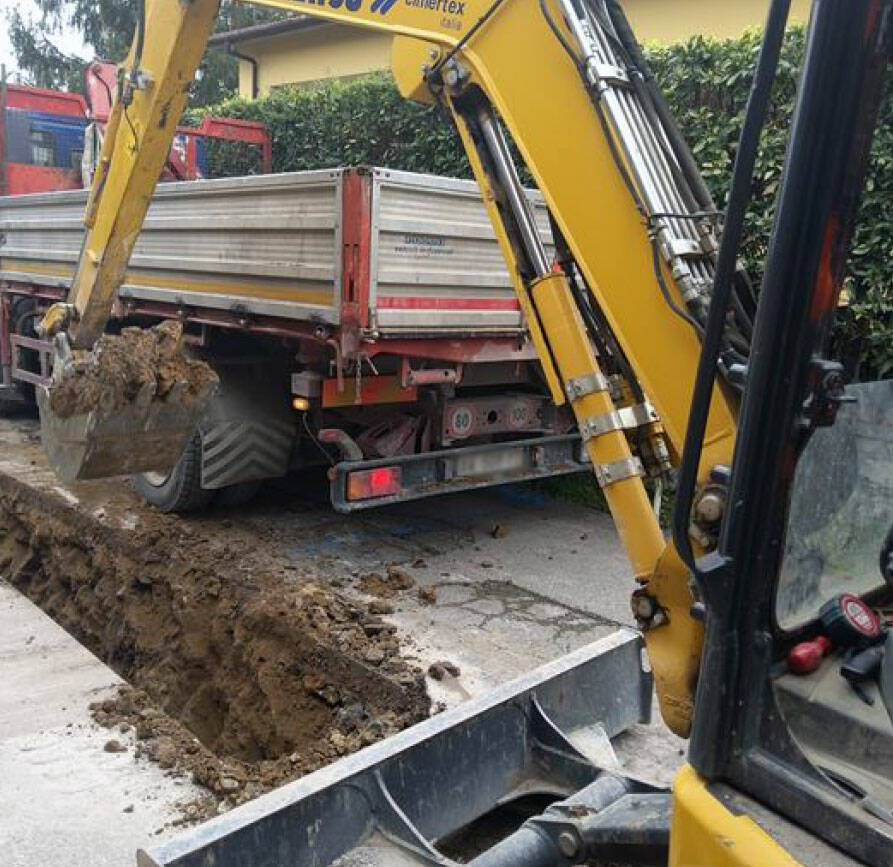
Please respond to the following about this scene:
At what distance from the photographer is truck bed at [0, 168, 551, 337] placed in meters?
4.97

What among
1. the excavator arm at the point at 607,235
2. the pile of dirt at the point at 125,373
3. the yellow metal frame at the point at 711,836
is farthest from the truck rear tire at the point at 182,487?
the yellow metal frame at the point at 711,836

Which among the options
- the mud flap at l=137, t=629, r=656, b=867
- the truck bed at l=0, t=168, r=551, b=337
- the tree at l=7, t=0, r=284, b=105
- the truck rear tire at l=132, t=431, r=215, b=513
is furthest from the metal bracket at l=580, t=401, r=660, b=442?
the tree at l=7, t=0, r=284, b=105

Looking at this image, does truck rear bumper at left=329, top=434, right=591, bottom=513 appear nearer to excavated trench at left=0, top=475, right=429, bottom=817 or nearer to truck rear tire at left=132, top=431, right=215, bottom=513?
excavated trench at left=0, top=475, right=429, bottom=817

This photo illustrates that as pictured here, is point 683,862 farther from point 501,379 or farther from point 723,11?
point 723,11

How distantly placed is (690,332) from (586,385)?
379 millimetres

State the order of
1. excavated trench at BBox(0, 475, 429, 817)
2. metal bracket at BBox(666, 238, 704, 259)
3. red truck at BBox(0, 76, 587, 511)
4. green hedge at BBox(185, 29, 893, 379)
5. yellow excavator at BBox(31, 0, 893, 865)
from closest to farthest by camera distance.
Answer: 1. yellow excavator at BBox(31, 0, 893, 865)
2. metal bracket at BBox(666, 238, 704, 259)
3. green hedge at BBox(185, 29, 893, 379)
4. excavated trench at BBox(0, 475, 429, 817)
5. red truck at BBox(0, 76, 587, 511)

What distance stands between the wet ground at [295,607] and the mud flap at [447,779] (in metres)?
0.31

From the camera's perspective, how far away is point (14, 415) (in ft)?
32.9

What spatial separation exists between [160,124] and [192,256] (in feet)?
6.91

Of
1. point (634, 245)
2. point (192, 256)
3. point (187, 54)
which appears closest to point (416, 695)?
point (634, 245)

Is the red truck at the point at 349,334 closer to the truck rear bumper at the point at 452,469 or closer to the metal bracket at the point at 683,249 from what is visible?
the truck rear bumper at the point at 452,469

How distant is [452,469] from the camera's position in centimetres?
580

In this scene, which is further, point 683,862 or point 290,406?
point 290,406

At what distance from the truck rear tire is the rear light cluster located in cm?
127
